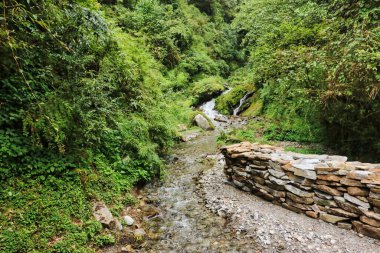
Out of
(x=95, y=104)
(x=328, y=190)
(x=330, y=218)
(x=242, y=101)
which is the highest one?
(x=242, y=101)

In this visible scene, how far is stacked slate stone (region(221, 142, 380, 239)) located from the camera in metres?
4.34

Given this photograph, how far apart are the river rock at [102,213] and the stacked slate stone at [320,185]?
3605mm

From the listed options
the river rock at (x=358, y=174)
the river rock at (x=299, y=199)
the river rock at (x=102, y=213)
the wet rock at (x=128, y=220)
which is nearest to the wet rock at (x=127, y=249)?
the river rock at (x=102, y=213)

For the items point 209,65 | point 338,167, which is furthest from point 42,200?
point 209,65

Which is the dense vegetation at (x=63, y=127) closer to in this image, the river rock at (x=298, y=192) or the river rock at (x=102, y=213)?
the river rock at (x=102, y=213)

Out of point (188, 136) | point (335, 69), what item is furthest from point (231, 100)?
point (335, 69)

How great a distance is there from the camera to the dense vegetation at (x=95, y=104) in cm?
409

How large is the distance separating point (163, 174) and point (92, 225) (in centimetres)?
346

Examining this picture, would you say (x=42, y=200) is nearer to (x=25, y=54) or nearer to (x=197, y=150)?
(x=25, y=54)

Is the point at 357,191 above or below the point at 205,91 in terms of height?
below

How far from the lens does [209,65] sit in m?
26.6

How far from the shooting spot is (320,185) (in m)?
4.92

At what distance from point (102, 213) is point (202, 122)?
10.6m

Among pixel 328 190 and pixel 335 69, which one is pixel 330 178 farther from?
pixel 335 69
